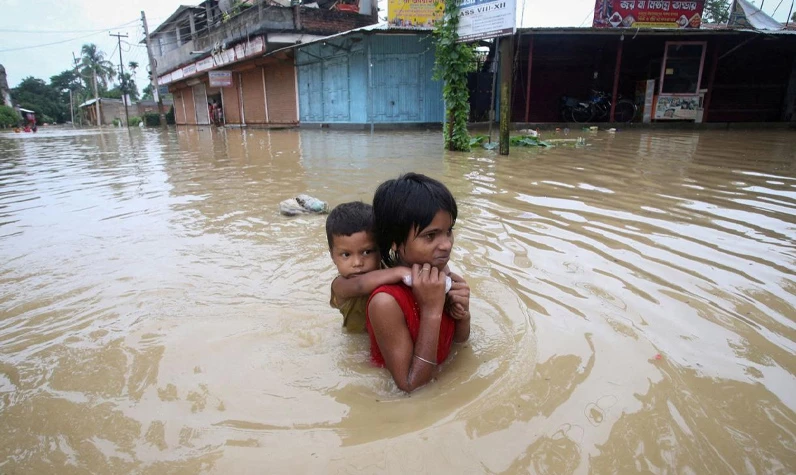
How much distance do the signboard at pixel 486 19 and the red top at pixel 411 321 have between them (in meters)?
6.02

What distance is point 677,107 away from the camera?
14.0 m

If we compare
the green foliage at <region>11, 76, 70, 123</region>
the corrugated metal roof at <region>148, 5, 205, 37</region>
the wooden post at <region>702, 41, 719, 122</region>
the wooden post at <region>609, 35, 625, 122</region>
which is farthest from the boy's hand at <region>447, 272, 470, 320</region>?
the green foliage at <region>11, 76, 70, 123</region>

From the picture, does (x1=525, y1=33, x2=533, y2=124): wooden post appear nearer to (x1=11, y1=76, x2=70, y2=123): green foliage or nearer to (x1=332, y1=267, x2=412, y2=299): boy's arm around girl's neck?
(x1=332, y1=267, x2=412, y2=299): boy's arm around girl's neck

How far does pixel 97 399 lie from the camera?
1.70 m

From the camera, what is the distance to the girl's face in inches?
64.7

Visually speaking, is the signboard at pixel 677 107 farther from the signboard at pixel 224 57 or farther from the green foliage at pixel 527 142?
the signboard at pixel 224 57

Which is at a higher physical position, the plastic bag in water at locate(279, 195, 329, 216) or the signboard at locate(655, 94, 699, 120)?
the signboard at locate(655, 94, 699, 120)

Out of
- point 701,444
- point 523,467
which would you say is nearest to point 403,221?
point 523,467

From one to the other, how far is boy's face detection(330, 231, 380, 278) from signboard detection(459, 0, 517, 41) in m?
5.91

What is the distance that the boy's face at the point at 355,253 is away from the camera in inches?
73.1

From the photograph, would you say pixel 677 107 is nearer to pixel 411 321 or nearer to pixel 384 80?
pixel 384 80

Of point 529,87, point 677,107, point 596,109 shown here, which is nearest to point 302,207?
point 529,87

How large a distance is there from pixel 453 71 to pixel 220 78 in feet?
62.6

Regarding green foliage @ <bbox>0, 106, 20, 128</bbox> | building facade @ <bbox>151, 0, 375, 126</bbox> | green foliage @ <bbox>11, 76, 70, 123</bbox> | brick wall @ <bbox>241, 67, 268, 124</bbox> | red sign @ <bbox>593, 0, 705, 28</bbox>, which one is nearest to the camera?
red sign @ <bbox>593, 0, 705, 28</bbox>
